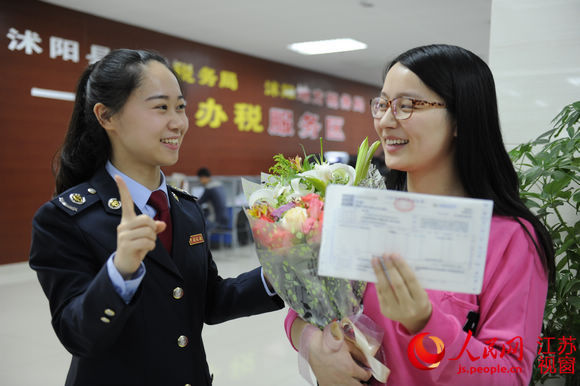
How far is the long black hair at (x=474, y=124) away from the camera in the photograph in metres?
1.15

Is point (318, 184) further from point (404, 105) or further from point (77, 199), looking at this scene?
point (77, 199)

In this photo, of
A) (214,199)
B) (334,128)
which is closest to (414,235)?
(214,199)

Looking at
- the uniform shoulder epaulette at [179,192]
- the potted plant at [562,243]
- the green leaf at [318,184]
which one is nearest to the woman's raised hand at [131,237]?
the green leaf at [318,184]

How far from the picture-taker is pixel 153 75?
4.31 feet

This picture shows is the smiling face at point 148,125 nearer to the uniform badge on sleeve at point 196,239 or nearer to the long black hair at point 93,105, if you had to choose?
the long black hair at point 93,105

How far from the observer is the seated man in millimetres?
7121

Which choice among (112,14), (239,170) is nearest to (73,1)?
(112,14)

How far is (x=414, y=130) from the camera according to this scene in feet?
3.78

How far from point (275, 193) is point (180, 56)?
7.36m

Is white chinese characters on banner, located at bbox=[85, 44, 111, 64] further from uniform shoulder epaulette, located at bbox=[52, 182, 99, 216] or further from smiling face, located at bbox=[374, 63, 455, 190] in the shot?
smiling face, located at bbox=[374, 63, 455, 190]

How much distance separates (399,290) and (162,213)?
76cm

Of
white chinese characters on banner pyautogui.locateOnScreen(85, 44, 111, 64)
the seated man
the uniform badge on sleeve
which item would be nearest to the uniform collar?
the uniform badge on sleeve

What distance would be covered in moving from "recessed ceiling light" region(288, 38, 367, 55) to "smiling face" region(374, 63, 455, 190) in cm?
715

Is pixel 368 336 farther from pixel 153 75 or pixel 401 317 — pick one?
pixel 153 75
